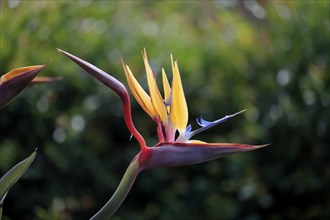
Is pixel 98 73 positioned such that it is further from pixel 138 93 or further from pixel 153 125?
pixel 153 125

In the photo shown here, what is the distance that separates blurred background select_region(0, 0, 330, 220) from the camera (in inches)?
97.2

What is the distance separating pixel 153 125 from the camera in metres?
2.82

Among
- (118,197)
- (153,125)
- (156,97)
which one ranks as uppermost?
(156,97)

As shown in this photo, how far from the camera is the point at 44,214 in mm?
2287

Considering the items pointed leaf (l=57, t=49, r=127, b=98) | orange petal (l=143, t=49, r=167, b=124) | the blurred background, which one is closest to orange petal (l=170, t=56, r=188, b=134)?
orange petal (l=143, t=49, r=167, b=124)

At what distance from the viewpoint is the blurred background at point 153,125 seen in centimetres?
247

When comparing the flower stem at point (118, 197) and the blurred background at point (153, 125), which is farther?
the blurred background at point (153, 125)

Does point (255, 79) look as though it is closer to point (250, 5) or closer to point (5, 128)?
point (250, 5)

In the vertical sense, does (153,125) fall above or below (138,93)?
below

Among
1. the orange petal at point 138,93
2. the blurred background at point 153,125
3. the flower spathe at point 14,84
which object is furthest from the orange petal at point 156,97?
the blurred background at point 153,125

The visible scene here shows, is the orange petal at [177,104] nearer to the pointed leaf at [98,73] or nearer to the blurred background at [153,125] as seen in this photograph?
the pointed leaf at [98,73]

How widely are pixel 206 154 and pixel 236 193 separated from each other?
1.66 m

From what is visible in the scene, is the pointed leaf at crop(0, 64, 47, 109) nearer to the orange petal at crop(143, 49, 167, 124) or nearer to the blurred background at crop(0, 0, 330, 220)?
the orange petal at crop(143, 49, 167, 124)

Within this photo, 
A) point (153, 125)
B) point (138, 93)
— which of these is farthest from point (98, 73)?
point (153, 125)
